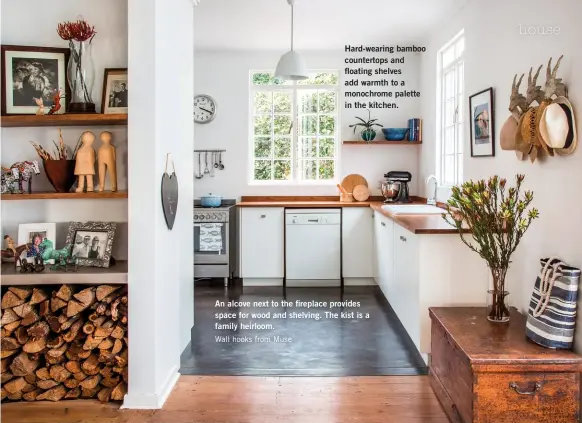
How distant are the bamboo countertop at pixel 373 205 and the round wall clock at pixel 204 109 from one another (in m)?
0.97

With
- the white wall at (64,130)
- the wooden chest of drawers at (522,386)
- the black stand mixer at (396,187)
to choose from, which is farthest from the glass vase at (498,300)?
the black stand mixer at (396,187)

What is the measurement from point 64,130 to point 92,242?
63 centimetres

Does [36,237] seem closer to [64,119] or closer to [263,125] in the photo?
[64,119]

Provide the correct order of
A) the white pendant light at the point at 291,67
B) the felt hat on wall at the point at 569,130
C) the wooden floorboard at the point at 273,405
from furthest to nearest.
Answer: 1. the white pendant light at the point at 291,67
2. the wooden floorboard at the point at 273,405
3. the felt hat on wall at the point at 569,130

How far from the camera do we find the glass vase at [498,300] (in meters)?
2.66

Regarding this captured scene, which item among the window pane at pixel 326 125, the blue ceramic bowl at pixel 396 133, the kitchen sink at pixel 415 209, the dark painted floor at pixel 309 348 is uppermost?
the window pane at pixel 326 125

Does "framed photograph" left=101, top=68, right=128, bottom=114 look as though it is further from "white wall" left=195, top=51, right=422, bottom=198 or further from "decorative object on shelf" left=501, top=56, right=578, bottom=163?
"white wall" left=195, top=51, right=422, bottom=198

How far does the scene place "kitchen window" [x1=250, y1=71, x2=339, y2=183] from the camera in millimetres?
6059

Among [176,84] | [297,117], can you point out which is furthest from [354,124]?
[176,84]

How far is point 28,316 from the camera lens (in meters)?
2.61

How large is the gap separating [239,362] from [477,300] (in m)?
1.48

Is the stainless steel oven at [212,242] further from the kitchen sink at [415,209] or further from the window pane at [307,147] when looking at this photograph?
the kitchen sink at [415,209]

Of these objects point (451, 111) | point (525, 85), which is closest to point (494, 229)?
point (525, 85)

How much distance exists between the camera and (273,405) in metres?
2.71
